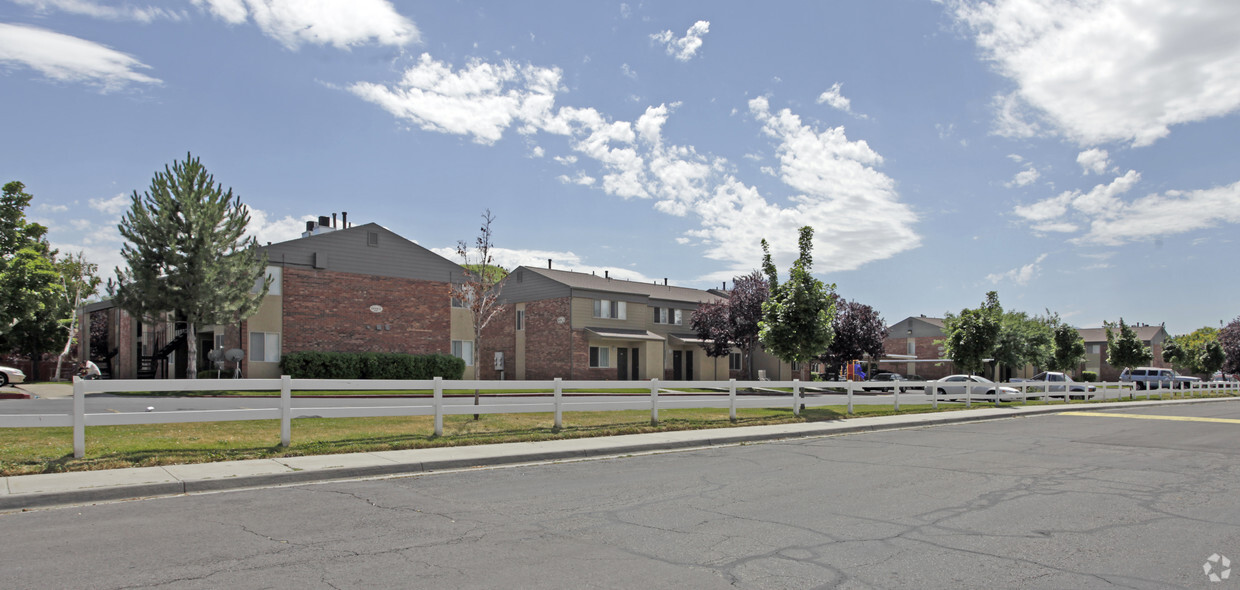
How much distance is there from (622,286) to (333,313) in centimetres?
2185

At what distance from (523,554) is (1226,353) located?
85709 millimetres

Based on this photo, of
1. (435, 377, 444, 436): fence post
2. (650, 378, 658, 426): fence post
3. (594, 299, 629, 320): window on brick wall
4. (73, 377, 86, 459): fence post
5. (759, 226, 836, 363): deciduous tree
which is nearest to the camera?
(73, 377, 86, 459): fence post

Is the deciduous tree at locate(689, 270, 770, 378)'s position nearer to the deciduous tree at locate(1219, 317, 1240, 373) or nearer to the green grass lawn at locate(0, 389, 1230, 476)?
the green grass lawn at locate(0, 389, 1230, 476)

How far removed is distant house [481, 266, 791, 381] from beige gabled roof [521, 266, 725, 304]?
0.12m

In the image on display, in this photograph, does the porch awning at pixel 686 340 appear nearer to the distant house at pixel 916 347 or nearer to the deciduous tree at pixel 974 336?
the deciduous tree at pixel 974 336

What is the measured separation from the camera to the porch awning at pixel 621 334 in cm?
4628

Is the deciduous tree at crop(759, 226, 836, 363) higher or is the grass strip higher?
the deciduous tree at crop(759, 226, 836, 363)

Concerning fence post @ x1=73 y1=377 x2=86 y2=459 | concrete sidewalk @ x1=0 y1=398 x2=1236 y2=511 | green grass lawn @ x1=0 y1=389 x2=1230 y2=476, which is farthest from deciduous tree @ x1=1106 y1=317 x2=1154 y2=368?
fence post @ x1=73 y1=377 x2=86 y2=459

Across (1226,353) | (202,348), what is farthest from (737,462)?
(1226,353)

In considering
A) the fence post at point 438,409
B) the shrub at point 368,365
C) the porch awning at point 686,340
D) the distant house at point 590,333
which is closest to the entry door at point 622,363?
the distant house at point 590,333

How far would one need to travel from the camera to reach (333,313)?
3581cm

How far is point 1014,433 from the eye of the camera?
1889 cm

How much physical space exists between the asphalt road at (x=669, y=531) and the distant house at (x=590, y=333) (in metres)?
34.4

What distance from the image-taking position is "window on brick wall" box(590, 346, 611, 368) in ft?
154
